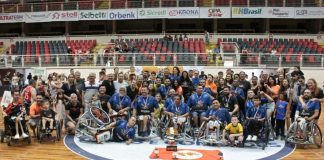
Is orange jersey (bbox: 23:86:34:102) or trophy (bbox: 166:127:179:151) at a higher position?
orange jersey (bbox: 23:86:34:102)

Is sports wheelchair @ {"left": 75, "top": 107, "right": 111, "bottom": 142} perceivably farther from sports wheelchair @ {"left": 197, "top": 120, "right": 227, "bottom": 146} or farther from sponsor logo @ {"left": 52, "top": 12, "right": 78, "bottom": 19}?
sponsor logo @ {"left": 52, "top": 12, "right": 78, "bottom": 19}

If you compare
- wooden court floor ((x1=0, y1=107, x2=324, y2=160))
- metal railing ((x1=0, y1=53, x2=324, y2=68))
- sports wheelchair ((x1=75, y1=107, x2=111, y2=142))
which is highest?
metal railing ((x1=0, y1=53, x2=324, y2=68))

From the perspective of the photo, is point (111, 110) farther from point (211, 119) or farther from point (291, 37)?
point (291, 37)

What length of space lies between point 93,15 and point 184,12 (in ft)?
19.3

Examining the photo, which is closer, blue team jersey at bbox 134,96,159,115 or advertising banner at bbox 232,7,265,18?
blue team jersey at bbox 134,96,159,115

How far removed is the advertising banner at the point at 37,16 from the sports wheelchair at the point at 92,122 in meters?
17.8

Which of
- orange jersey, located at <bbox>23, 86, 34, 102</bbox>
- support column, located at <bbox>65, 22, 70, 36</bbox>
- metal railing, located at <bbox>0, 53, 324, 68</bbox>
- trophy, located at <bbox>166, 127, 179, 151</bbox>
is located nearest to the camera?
trophy, located at <bbox>166, 127, 179, 151</bbox>

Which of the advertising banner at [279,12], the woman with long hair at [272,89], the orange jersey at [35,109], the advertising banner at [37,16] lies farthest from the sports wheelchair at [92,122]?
the advertising banner at [37,16]

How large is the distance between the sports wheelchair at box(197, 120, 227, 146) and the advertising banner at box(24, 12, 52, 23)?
1927cm

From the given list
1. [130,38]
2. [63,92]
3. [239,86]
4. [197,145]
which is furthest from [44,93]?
[130,38]

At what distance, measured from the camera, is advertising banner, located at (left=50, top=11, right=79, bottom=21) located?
24984 millimetres

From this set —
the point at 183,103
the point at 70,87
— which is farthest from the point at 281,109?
the point at 70,87

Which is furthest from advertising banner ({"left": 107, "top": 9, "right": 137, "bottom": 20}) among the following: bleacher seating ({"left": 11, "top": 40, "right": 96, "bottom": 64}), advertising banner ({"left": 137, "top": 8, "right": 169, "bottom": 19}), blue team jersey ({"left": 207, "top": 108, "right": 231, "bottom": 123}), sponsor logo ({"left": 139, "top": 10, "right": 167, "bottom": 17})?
blue team jersey ({"left": 207, "top": 108, "right": 231, "bottom": 123})

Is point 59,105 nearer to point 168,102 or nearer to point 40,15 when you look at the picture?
point 168,102
